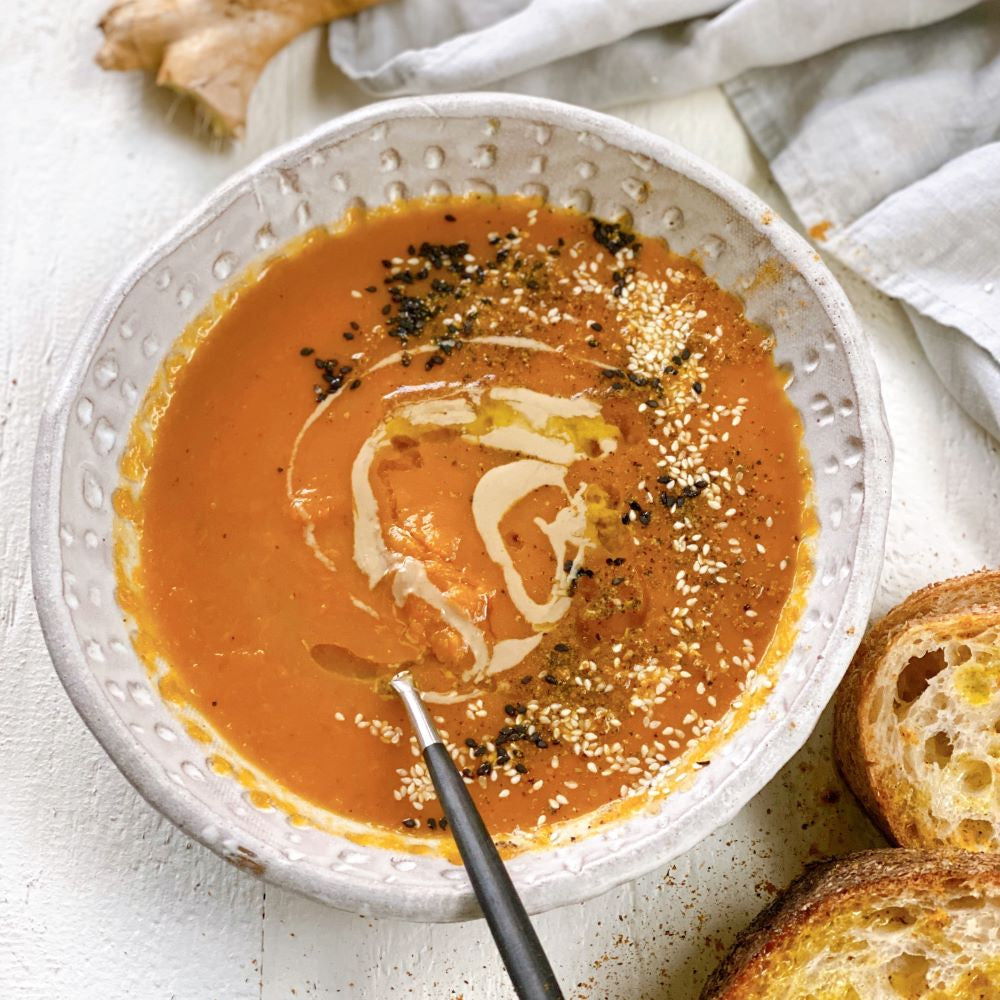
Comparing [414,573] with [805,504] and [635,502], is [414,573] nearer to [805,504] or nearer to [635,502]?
[635,502]

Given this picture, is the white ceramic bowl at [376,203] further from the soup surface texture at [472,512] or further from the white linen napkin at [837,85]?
the white linen napkin at [837,85]

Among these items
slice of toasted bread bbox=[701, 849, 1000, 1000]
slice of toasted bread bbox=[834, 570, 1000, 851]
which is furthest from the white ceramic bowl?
slice of toasted bread bbox=[701, 849, 1000, 1000]

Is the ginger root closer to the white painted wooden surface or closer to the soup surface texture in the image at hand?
the white painted wooden surface

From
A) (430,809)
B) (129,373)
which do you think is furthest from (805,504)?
(129,373)

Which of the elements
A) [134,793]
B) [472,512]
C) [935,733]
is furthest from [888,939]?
[134,793]

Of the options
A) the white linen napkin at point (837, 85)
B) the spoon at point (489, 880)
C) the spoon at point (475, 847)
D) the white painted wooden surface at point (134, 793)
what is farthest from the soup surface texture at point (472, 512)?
the white linen napkin at point (837, 85)
